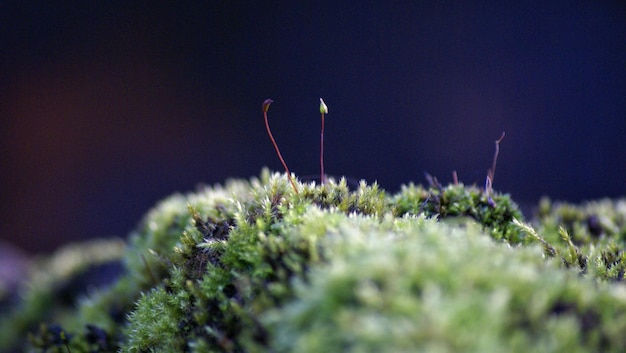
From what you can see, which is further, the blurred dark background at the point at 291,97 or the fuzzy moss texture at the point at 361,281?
the blurred dark background at the point at 291,97

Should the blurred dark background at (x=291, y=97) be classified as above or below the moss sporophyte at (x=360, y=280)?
above

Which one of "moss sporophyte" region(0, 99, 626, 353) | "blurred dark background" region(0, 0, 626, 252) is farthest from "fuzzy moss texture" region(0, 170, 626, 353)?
"blurred dark background" region(0, 0, 626, 252)

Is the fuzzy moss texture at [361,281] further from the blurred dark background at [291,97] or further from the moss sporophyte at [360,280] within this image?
the blurred dark background at [291,97]

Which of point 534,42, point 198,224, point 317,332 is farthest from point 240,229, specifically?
point 534,42

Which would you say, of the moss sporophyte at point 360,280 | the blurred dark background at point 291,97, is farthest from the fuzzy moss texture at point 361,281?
the blurred dark background at point 291,97

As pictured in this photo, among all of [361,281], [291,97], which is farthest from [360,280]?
[291,97]

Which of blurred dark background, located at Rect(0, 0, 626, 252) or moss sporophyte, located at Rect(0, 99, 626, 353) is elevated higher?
blurred dark background, located at Rect(0, 0, 626, 252)

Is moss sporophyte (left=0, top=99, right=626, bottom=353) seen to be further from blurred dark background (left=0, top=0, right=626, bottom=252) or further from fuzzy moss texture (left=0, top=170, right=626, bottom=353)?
blurred dark background (left=0, top=0, right=626, bottom=252)
